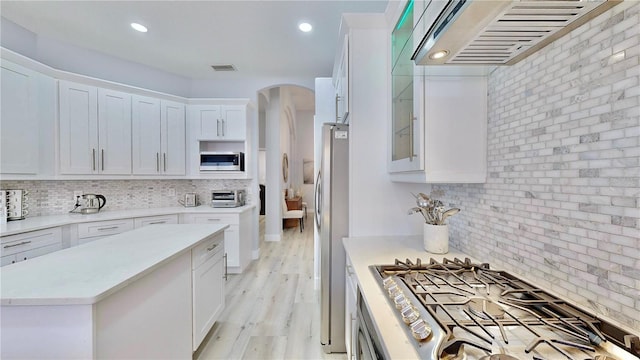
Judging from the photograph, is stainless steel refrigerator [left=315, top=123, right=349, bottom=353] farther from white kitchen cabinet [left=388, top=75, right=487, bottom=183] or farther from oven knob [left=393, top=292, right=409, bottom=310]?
oven knob [left=393, top=292, right=409, bottom=310]

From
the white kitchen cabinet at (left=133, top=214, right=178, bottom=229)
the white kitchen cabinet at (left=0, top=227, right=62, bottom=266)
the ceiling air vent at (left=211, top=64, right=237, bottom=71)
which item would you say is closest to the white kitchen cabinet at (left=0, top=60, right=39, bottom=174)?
the white kitchen cabinet at (left=0, top=227, right=62, bottom=266)

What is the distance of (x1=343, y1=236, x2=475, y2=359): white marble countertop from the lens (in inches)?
27.0

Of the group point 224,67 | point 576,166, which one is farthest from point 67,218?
point 576,166

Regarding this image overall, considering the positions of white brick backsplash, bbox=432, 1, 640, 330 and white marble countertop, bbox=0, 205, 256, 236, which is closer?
white brick backsplash, bbox=432, 1, 640, 330

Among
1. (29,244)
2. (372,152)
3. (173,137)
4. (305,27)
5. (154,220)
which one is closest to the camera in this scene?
(372,152)

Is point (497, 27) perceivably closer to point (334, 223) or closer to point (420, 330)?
point (420, 330)

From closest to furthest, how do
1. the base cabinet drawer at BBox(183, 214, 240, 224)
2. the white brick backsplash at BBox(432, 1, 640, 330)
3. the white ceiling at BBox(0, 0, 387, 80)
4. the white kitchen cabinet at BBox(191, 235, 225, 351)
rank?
the white brick backsplash at BBox(432, 1, 640, 330), the white kitchen cabinet at BBox(191, 235, 225, 351), the white ceiling at BBox(0, 0, 387, 80), the base cabinet drawer at BBox(183, 214, 240, 224)

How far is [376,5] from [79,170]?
3524 mm

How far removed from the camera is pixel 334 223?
189 centimetres

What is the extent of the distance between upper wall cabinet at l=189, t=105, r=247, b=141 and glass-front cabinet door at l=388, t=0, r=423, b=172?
2.64 m

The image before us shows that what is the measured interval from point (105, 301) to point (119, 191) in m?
3.05

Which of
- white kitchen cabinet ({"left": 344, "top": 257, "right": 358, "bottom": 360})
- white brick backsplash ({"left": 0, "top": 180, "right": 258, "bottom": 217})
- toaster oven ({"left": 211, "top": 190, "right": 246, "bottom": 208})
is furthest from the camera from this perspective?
toaster oven ({"left": 211, "top": 190, "right": 246, "bottom": 208})

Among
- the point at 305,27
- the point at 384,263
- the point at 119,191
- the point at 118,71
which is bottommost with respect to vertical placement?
the point at 384,263

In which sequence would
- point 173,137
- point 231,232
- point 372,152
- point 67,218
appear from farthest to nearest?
point 173,137, point 231,232, point 67,218, point 372,152
